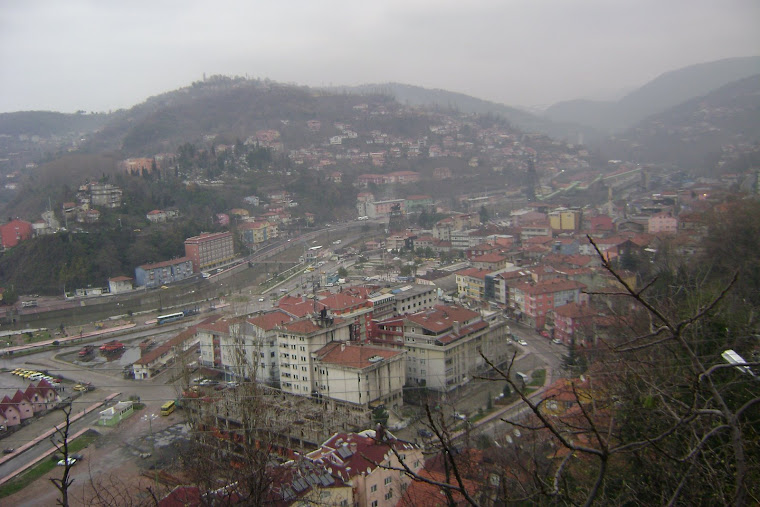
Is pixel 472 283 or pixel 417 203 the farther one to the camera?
pixel 417 203

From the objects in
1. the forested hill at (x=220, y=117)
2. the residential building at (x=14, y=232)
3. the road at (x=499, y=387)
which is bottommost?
the road at (x=499, y=387)

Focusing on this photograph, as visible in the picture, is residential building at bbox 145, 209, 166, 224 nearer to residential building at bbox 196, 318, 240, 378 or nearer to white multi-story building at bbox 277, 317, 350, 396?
residential building at bbox 196, 318, 240, 378

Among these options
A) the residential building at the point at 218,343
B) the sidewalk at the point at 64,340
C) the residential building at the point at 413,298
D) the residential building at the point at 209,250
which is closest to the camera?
the residential building at the point at 218,343

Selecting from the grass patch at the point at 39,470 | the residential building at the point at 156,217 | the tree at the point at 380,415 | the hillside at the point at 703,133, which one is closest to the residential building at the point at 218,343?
the grass patch at the point at 39,470

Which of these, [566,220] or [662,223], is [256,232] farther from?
[662,223]

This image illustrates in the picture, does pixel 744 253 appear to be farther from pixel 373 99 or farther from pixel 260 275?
pixel 373 99

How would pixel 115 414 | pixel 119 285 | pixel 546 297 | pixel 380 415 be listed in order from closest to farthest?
pixel 380 415, pixel 115 414, pixel 546 297, pixel 119 285

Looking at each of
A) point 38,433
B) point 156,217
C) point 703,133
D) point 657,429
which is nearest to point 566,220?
point 156,217

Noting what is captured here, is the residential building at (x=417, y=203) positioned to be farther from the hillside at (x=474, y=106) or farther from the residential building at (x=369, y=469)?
the hillside at (x=474, y=106)
